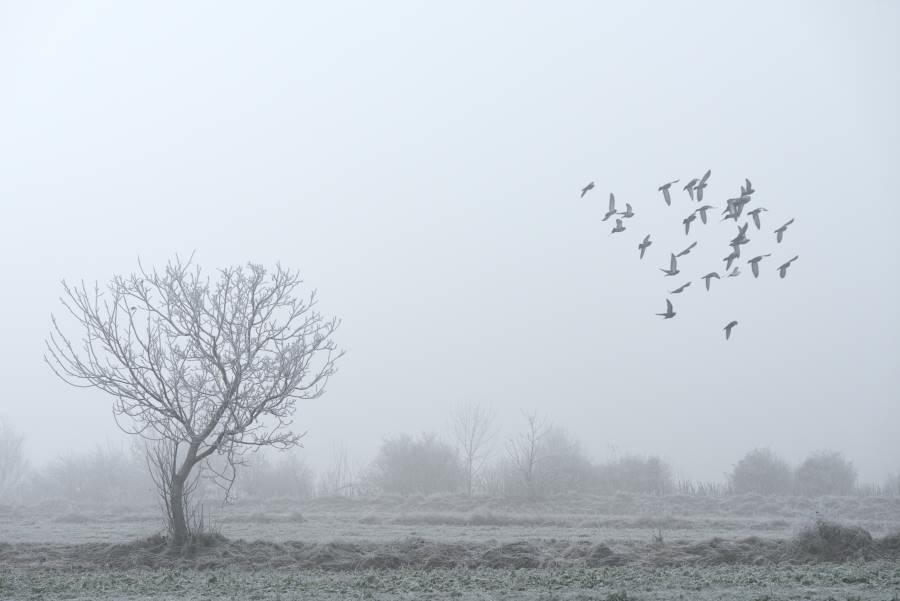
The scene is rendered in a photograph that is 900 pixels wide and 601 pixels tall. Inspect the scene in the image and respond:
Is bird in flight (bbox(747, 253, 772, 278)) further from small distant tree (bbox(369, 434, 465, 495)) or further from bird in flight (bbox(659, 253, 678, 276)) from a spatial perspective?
small distant tree (bbox(369, 434, 465, 495))

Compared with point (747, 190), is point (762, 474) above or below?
below

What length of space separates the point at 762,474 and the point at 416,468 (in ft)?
74.9

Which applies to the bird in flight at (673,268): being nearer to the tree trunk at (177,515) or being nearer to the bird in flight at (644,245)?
the bird in flight at (644,245)

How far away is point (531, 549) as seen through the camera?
52.5 feet

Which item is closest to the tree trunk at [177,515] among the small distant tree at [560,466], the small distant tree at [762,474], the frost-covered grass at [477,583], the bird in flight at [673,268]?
the frost-covered grass at [477,583]

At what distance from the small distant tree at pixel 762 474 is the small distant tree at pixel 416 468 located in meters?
18.5

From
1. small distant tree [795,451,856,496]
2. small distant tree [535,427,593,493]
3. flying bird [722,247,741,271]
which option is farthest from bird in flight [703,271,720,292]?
small distant tree [795,451,856,496]

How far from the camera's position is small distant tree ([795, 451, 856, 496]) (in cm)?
5003

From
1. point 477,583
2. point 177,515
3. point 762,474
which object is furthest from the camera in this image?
point 762,474

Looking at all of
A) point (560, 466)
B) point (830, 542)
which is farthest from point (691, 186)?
point (560, 466)

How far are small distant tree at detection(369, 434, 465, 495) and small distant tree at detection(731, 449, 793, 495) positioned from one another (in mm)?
18490

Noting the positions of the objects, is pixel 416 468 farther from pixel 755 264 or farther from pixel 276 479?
pixel 755 264

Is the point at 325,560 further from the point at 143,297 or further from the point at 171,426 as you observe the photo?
the point at 143,297

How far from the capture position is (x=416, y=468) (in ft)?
170
